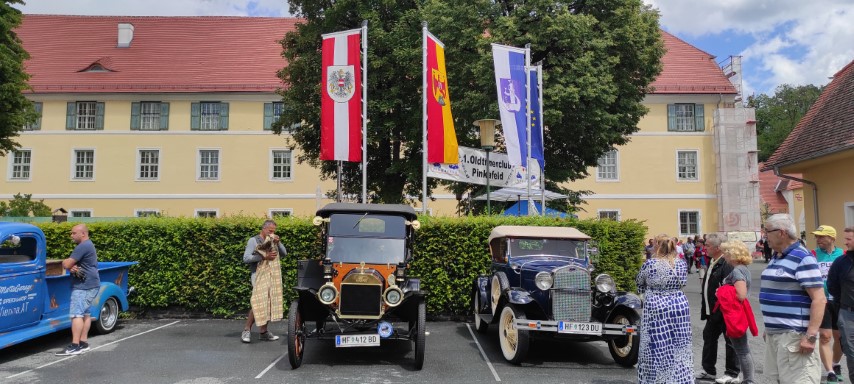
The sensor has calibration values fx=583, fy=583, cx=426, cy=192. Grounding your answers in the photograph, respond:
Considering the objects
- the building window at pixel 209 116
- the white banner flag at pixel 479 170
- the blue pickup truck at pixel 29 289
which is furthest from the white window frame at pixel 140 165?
the blue pickup truck at pixel 29 289

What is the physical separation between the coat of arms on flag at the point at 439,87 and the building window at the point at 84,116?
28.7m

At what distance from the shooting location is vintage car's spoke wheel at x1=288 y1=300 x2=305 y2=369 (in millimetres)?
7074

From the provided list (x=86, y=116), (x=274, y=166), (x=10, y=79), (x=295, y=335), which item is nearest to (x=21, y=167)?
(x=86, y=116)

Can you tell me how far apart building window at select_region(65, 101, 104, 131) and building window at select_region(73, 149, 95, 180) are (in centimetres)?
142

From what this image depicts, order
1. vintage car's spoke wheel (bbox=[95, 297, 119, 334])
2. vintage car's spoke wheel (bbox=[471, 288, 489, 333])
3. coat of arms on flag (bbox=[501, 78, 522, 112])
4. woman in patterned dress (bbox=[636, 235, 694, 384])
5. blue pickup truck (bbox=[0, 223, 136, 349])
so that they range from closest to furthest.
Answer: woman in patterned dress (bbox=[636, 235, 694, 384]) < blue pickup truck (bbox=[0, 223, 136, 349]) < vintage car's spoke wheel (bbox=[95, 297, 119, 334]) < vintage car's spoke wheel (bbox=[471, 288, 489, 333]) < coat of arms on flag (bbox=[501, 78, 522, 112])

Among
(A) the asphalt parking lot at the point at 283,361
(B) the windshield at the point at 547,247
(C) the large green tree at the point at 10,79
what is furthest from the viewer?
(C) the large green tree at the point at 10,79

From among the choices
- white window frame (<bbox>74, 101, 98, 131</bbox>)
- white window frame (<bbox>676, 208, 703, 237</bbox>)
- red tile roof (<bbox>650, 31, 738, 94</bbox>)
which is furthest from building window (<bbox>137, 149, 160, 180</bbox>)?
white window frame (<bbox>676, 208, 703, 237</bbox>)

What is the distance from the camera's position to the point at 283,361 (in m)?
7.71

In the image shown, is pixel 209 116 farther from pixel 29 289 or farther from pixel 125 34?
pixel 29 289

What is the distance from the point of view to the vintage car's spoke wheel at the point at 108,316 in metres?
9.38

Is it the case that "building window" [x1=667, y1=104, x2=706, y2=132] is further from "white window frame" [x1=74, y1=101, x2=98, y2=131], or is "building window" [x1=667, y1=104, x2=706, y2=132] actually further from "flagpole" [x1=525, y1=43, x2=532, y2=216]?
"white window frame" [x1=74, y1=101, x2=98, y2=131]

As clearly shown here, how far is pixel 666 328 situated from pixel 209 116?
109 feet

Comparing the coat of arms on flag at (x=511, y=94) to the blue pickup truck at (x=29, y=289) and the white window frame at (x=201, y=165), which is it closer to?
the blue pickup truck at (x=29, y=289)

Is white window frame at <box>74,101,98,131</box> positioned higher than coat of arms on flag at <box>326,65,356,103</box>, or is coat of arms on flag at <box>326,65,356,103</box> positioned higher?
white window frame at <box>74,101,98,131</box>
